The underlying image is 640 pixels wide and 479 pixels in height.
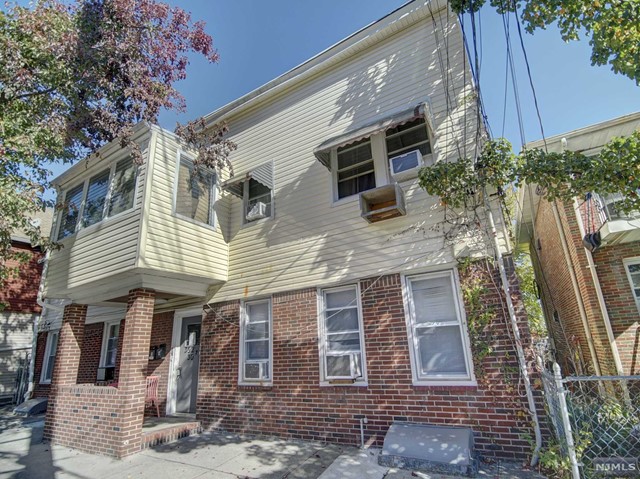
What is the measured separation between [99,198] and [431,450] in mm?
8635

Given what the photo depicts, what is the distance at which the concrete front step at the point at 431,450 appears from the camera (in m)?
4.20

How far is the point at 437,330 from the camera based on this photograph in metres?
5.52

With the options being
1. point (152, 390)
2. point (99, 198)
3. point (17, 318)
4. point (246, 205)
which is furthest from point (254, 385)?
point (17, 318)

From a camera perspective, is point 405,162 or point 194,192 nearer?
point 405,162

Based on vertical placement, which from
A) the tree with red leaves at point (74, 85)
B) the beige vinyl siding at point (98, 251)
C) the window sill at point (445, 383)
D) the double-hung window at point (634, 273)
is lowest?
the window sill at point (445, 383)

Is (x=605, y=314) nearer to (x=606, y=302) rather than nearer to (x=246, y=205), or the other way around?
(x=606, y=302)

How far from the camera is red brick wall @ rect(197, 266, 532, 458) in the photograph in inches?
189

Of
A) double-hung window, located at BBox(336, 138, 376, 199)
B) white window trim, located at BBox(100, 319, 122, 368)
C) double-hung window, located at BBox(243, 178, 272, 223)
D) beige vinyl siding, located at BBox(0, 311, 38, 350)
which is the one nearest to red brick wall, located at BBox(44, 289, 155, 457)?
double-hung window, located at BBox(243, 178, 272, 223)

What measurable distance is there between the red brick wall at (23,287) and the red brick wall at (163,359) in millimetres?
9171

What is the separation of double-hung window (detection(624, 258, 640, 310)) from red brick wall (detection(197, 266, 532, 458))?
4292mm

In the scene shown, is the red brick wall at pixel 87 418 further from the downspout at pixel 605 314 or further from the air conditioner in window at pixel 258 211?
the downspout at pixel 605 314

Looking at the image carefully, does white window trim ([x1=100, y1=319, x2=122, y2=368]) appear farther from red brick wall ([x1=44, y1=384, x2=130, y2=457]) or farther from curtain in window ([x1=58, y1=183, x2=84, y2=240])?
curtain in window ([x1=58, y1=183, x2=84, y2=240])

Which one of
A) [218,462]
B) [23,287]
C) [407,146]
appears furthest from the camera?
[23,287]

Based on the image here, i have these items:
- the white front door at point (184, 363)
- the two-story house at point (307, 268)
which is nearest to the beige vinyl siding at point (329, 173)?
the two-story house at point (307, 268)
